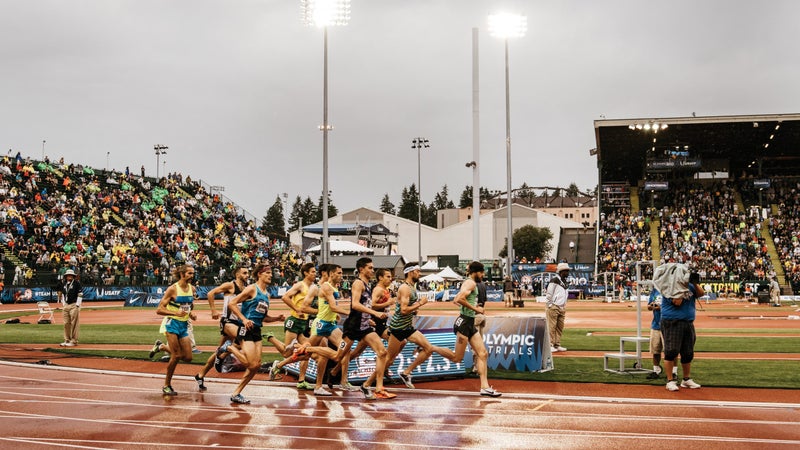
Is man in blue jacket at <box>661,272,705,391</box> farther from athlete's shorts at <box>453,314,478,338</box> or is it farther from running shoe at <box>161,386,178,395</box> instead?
running shoe at <box>161,386,178,395</box>

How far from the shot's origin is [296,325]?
Answer: 12.8 m

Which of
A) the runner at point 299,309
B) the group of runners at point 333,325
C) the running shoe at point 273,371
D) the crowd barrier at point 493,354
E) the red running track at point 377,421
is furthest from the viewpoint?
the crowd barrier at point 493,354

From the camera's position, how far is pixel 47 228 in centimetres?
4400

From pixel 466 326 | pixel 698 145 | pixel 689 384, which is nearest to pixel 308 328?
pixel 466 326

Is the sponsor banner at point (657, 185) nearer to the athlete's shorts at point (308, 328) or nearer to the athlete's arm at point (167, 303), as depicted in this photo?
the athlete's shorts at point (308, 328)

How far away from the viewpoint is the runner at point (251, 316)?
10.8 m

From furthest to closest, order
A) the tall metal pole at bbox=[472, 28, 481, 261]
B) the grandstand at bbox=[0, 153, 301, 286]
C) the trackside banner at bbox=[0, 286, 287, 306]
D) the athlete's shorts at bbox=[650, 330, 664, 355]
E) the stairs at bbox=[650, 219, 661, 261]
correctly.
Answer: the stairs at bbox=[650, 219, 661, 261] → the grandstand at bbox=[0, 153, 301, 286] → the trackside banner at bbox=[0, 286, 287, 306] → the tall metal pole at bbox=[472, 28, 481, 261] → the athlete's shorts at bbox=[650, 330, 664, 355]

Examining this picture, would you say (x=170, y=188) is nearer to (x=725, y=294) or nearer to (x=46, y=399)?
(x=725, y=294)

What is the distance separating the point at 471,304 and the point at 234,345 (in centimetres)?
378

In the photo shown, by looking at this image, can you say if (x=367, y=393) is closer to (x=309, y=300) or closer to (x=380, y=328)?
(x=380, y=328)

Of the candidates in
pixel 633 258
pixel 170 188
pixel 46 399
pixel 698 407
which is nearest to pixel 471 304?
pixel 698 407

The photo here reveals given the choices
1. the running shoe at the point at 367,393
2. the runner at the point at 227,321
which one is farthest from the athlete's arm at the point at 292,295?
the running shoe at the point at 367,393

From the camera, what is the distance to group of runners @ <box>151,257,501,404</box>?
36.6 ft

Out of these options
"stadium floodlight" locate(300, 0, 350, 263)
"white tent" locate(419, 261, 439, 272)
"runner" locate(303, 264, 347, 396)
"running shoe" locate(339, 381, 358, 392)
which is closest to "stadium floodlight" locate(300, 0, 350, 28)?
"stadium floodlight" locate(300, 0, 350, 263)
